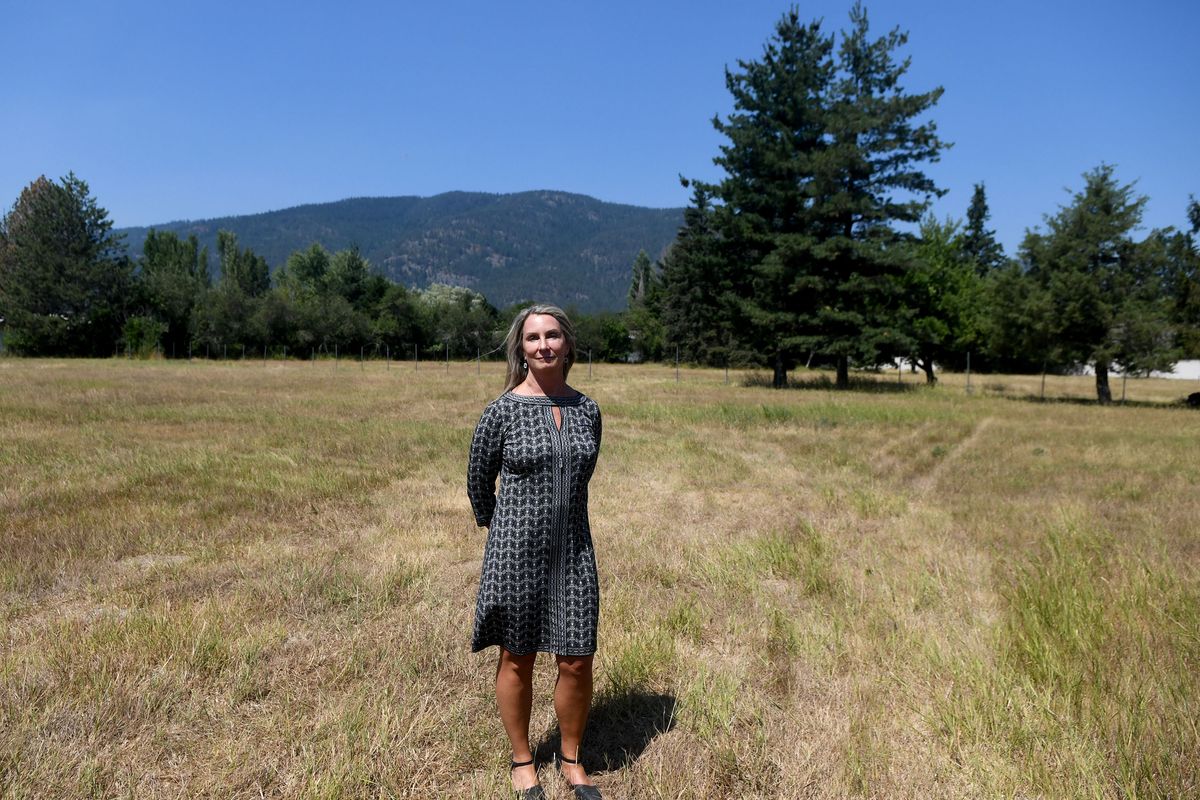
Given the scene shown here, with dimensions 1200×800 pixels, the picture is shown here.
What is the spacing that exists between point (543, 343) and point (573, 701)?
1.49 m

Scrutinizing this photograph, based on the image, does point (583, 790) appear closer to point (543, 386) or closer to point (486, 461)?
point (486, 461)

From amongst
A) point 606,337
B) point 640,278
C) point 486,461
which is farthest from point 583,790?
point 640,278

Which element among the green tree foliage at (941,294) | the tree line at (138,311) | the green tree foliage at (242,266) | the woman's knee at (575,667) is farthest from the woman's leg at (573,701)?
the green tree foliage at (242,266)

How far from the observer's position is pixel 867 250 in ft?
87.6

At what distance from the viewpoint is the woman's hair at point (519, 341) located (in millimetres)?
2811

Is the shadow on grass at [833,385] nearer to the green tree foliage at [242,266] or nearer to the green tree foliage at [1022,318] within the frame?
the green tree foliage at [1022,318]

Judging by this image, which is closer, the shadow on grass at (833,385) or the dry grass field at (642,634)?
the dry grass field at (642,634)

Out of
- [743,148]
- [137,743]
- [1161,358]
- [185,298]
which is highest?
[743,148]

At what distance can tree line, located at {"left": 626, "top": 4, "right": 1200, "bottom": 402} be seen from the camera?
2408 cm

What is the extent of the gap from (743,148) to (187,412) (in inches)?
960

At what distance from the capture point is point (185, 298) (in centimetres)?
5422

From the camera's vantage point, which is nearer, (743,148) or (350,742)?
(350,742)

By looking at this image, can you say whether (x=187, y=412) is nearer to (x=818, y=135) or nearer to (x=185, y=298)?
(x=818, y=135)

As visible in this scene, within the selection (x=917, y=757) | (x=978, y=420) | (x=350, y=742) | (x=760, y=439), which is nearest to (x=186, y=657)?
(x=350, y=742)
